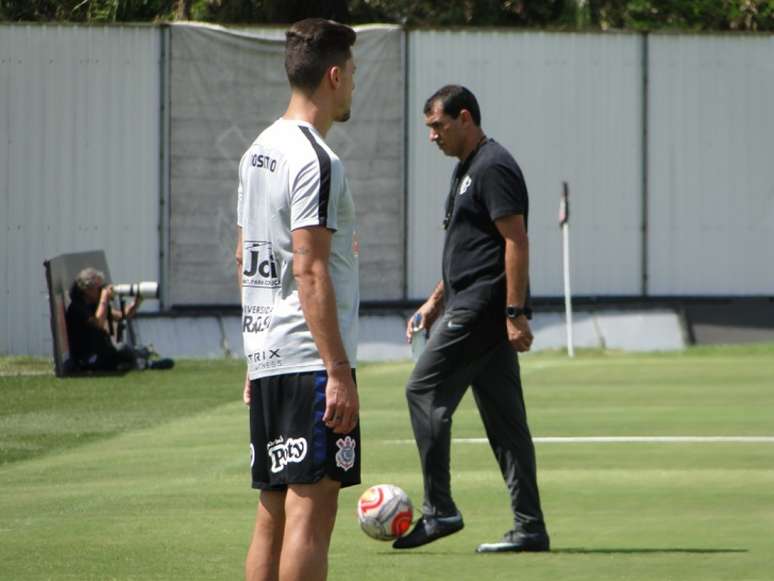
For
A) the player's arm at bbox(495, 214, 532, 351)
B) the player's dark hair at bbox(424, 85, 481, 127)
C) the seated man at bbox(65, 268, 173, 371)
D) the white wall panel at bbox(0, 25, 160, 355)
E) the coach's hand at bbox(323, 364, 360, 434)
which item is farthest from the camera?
the white wall panel at bbox(0, 25, 160, 355)

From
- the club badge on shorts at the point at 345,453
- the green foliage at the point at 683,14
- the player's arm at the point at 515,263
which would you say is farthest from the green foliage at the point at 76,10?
the club badge on shorts at the point at 345,453

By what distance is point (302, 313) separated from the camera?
623 cm

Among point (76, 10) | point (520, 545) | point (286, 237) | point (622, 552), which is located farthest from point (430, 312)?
point (76, 10)

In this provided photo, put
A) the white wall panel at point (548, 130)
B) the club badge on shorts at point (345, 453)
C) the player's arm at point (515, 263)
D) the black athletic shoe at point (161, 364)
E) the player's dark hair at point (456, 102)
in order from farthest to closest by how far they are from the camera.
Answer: the white wall panel at point (548, 130) < the black athletic shoe at point (161, 364) < the player's dark hair at point (456, 102) < the player's arm at point (515, 263) < the club badge on shorts at point (345, 453)

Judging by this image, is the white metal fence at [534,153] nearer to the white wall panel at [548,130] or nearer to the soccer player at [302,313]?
the white wall panel at [548,130]

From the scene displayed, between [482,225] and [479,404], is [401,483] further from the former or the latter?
[482,225]

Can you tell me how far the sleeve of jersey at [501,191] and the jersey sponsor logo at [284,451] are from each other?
2.76 m

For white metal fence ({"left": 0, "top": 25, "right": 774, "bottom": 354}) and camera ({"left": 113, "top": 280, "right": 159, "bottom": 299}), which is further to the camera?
white metal fence ({"left": 0, "top": 25, "right": 774, "bottom": 354})

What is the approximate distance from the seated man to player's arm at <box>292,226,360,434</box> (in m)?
15.2

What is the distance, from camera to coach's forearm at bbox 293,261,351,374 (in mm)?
6129

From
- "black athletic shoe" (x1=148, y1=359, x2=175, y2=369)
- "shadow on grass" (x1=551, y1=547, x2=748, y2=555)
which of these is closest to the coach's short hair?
"shadow on grass" (x1=551, y1=547, x2=748, y2=555)

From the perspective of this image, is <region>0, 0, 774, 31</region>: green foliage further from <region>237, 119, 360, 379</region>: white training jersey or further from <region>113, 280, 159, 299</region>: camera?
<region>237, 119, 360, 379</region>: white training jersey

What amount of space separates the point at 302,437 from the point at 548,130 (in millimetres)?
20996

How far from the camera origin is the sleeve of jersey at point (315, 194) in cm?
614
